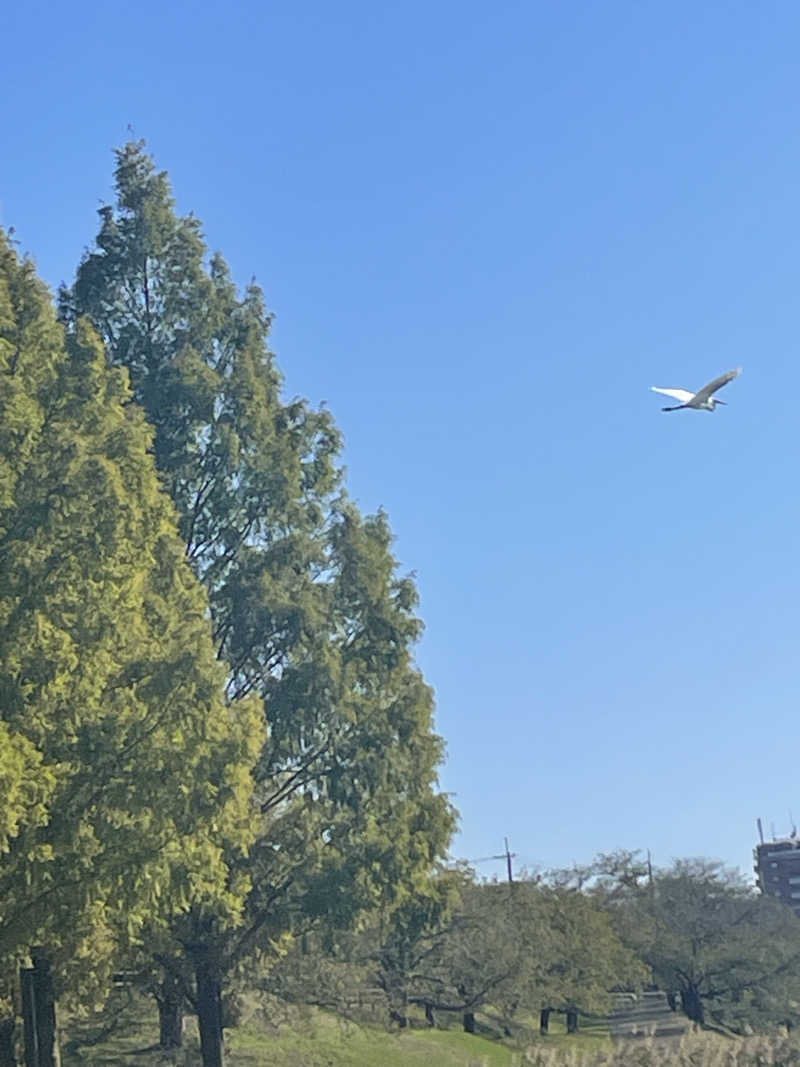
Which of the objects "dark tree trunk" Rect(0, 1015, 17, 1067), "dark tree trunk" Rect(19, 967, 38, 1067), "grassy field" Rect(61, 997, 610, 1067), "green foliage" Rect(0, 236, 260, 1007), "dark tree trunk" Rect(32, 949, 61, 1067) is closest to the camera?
"green foliage" Rect(0, 236, 260, 1007)

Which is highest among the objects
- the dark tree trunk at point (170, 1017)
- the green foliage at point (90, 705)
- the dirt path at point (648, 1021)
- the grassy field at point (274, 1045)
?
the green foliage at point (90, 705)

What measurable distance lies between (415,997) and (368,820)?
18.4 meters

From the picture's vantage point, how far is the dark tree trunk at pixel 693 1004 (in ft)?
198

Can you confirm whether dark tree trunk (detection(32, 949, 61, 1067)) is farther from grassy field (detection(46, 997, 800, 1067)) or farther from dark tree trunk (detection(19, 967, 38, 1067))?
grassy field (detection(46, 997, 800, 1067))

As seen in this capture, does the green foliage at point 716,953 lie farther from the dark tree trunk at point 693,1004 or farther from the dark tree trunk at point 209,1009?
the dark tree trunk at point 209,1009

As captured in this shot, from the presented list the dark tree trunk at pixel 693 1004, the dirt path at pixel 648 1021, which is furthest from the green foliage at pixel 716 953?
the dirt path at pixel 648 1021

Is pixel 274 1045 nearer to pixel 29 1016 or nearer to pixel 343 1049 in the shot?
pixel 343 1049

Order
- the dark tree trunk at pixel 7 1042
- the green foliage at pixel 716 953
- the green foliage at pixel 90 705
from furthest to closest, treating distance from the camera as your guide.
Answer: the green foliage at pixel 716 953, the dark tree trunk at pixel 7 1042, the green foliage at pixel 90 705

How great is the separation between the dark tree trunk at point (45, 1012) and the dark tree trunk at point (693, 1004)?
4414cm

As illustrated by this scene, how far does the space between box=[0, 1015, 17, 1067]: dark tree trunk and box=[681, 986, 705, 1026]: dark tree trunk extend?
41.8 metres

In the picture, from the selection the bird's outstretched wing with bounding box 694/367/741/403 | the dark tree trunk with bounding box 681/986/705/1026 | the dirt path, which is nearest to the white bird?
the bird's outstretched wing with bounding box 694/367/741/403

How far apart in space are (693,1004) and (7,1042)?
43.0m

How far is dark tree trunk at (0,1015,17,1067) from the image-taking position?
22.7 m

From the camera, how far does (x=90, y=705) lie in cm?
1762
